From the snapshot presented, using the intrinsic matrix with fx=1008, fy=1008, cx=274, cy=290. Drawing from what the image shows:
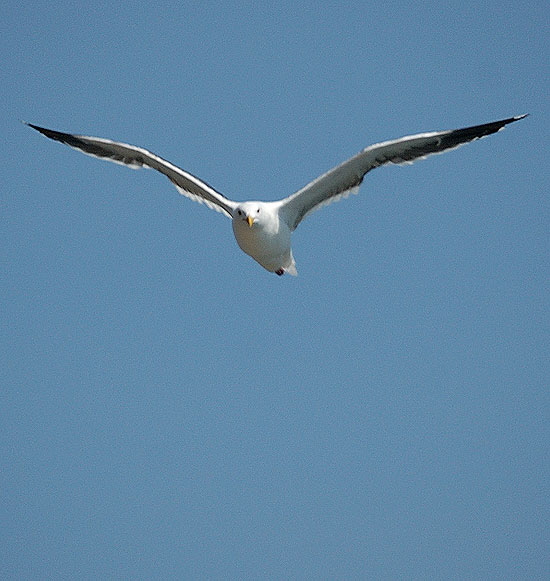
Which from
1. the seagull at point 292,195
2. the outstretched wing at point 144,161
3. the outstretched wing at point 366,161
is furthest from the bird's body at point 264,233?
the outstretched wing at point 144,161

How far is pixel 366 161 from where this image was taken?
14.2 metres

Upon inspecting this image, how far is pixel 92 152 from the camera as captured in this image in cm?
1609

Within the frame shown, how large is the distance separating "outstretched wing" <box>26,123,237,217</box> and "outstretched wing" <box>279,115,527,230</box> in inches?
42.8

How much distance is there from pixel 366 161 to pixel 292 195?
1.15 metres

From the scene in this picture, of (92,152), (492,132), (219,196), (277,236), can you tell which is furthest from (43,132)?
(492,132)

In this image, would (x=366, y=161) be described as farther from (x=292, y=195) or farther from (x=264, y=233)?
(x=264, y=233)

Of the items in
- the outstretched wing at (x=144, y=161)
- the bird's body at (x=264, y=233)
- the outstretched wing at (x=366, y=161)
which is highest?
the outstretched wing at (x=144, y=161)

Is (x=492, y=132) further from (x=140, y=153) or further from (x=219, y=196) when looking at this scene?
(x=140, y=153)

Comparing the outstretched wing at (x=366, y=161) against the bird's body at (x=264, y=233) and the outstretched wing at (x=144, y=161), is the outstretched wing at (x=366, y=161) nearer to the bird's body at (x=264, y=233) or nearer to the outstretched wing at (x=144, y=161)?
the bird's body at (x=264, y=233)

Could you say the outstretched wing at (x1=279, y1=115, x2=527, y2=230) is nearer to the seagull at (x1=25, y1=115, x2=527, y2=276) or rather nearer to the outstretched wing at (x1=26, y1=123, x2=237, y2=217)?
the seagull at (x1=25, y1=115, x2=527, y2=276)

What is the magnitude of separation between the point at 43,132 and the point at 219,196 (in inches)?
131

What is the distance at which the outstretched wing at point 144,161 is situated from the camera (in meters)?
15.3

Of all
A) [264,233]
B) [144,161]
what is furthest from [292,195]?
[144,161]

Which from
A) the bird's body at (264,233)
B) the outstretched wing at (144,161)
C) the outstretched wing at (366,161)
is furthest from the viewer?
the outstretched wing at (144,161)
